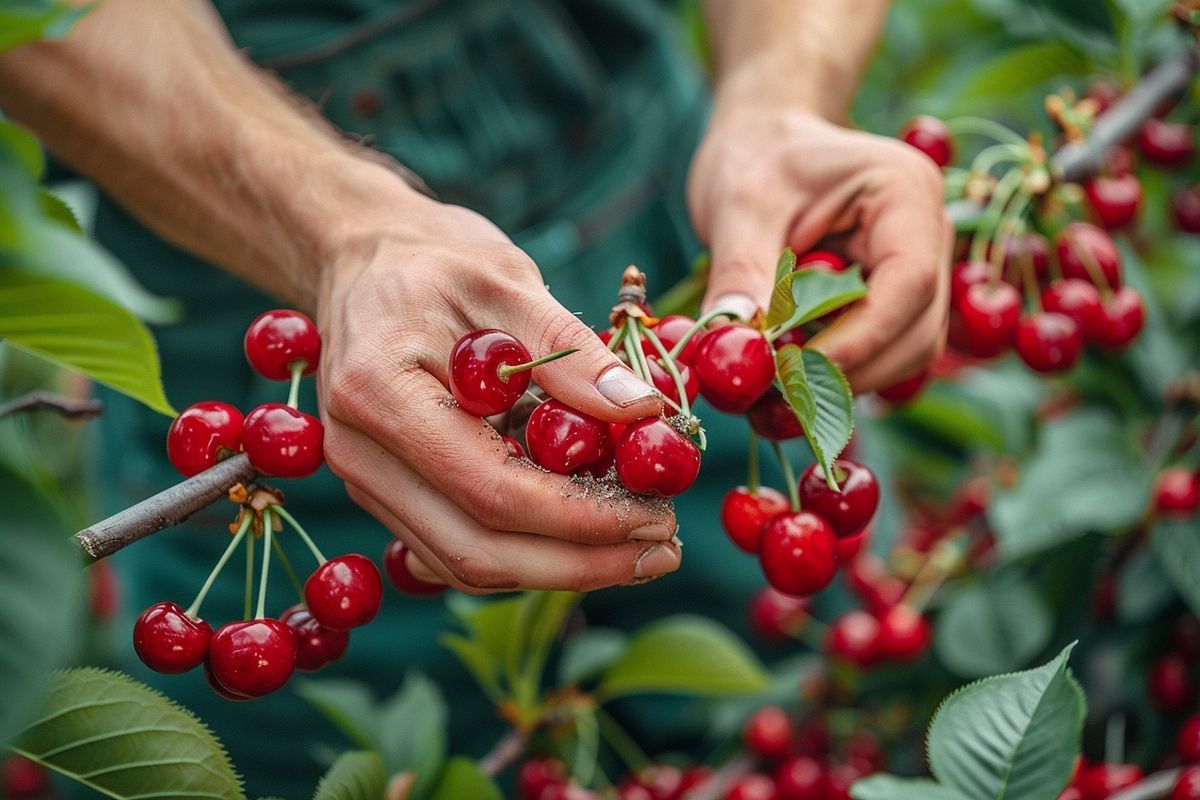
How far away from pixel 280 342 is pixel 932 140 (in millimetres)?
843

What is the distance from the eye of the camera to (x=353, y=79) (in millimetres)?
1657

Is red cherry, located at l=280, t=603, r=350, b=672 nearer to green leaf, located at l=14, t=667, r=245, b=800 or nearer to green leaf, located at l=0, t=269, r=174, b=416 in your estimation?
green leaf, located at l=14, t=667, r=245, b=800

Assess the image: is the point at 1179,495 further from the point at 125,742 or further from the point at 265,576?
the point at 125,742

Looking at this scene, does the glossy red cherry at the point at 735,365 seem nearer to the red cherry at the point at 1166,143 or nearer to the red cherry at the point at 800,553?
the red cherry at the point at 800,553

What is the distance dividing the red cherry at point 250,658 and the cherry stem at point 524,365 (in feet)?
0.97

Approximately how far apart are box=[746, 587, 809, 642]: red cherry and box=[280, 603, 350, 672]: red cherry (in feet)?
3.22

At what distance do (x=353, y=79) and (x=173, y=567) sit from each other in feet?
2.88

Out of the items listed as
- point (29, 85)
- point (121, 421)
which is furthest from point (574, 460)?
point (121, 421)

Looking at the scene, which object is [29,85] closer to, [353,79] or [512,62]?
[353,79]

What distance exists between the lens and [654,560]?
80 cm

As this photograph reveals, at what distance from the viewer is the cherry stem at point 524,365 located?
695 mm

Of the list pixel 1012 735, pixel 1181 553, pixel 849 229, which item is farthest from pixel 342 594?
pixel 1181 553

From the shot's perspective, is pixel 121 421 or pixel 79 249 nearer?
pixel 79 249

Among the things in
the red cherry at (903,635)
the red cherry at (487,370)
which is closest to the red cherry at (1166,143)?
the red cherry at (903,635)
